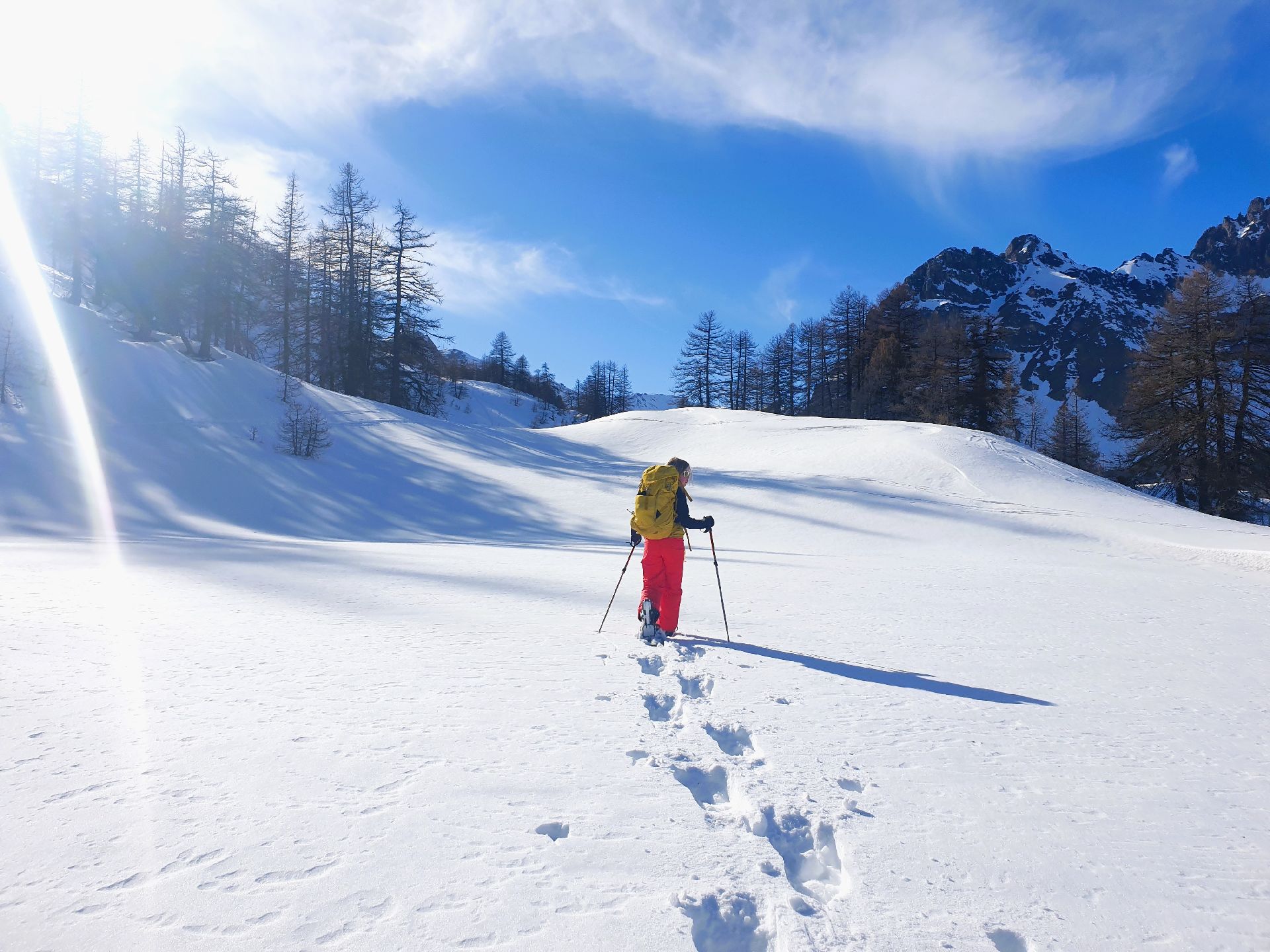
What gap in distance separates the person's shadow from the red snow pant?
0.25 meters

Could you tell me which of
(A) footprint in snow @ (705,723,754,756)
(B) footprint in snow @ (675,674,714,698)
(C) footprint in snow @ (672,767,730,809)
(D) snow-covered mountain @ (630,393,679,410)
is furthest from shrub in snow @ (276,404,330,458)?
(D) snow-covered mountain @ (630,393,679,410)

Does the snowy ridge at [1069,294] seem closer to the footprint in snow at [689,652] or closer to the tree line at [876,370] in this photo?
the tree line at [876,370]

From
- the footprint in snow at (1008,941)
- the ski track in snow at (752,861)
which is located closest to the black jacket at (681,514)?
the ski track in snow at (752,861)

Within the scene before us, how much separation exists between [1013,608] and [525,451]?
2063cm

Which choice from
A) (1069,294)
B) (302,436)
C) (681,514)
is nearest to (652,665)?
(681,514)

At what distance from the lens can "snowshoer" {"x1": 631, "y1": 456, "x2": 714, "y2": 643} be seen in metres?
6.11

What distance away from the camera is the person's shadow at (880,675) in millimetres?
4656

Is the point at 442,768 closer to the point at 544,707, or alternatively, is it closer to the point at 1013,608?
the point at 544,707

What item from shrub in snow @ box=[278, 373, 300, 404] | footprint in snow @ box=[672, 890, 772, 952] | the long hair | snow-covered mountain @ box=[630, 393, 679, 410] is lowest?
footprint in snow @ box=[672, 890, 772, 952]

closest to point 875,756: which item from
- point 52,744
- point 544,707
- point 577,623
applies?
point 544,707

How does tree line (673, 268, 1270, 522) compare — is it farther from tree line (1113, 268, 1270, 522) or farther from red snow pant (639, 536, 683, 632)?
red snow pant (639, 536, 683, 632)

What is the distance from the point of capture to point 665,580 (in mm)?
6152

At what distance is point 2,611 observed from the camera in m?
5.19

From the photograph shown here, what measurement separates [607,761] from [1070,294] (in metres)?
176
